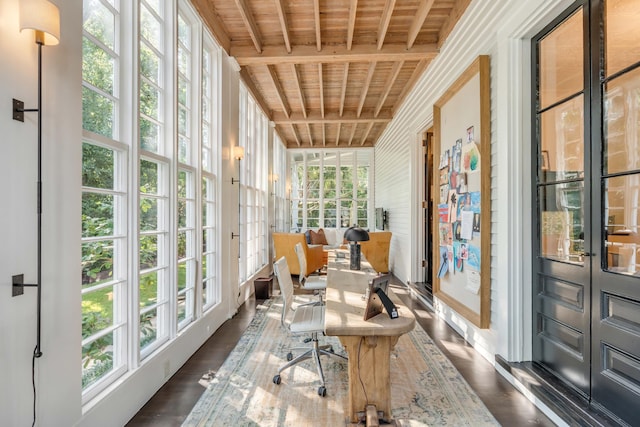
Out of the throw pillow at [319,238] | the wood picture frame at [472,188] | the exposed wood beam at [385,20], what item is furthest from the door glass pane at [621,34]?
the throw pillow at [319,238]

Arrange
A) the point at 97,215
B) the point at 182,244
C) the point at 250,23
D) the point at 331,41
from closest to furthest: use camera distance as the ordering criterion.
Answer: the point at 97,215 → the point at 182,244 → the point at 250,23 → the point at 331,41

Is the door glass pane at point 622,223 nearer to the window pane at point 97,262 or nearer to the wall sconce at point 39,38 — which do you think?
the wall sconce at point 39,38

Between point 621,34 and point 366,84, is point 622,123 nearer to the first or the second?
point 621,34

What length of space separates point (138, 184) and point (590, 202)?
3.01 meters

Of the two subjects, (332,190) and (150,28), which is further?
(332,190)

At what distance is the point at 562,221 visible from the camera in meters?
2.34

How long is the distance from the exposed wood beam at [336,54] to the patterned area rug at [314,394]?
11.8 feet

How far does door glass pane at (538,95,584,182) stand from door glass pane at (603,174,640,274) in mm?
302

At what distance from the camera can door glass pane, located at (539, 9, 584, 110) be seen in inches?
86.1

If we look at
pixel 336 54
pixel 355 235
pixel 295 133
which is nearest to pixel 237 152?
pixel 336 54

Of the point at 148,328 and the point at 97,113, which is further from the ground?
the point at 97,113

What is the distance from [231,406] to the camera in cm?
225

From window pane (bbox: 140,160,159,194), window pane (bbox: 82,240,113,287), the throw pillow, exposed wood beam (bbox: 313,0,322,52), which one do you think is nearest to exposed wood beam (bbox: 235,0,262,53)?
exposed wood beam (bbox: 313,0,322,52)

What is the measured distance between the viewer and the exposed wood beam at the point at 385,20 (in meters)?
3.46
